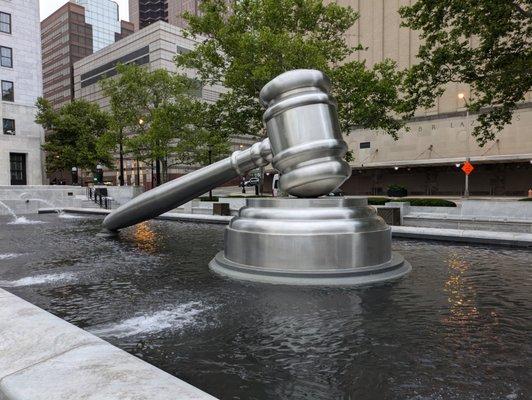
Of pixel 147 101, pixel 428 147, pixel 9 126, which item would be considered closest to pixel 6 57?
pixel 9 126

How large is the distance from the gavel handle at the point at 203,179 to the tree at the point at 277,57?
12.2m

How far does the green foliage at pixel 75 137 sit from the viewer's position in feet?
133

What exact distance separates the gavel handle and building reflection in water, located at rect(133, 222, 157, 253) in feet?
3.40

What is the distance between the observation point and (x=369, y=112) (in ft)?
60.8

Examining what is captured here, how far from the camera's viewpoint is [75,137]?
137ft

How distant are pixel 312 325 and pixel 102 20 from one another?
165 meters

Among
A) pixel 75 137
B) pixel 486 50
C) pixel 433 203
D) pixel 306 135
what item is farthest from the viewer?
pixel 75 137

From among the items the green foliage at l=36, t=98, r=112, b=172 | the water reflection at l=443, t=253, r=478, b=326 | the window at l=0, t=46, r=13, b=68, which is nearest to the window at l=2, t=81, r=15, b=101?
the window at l=0, t=46, r=13, b=68

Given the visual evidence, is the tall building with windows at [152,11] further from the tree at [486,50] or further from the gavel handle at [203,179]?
the gavel handle at [203,179]

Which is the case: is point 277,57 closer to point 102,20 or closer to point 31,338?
point 31,338

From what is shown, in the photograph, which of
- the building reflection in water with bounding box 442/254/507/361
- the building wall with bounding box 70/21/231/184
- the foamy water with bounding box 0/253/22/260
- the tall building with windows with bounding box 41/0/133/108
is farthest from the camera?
the tall building with windows with bounding box 41/0/133/108

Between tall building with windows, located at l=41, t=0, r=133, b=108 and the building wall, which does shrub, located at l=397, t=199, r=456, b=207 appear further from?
tall building with windows, located at l=41, t=0, r=133, b=108

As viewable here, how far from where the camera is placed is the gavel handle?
5.48 meters

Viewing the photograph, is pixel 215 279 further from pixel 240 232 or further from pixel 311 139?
pixel 311 139
